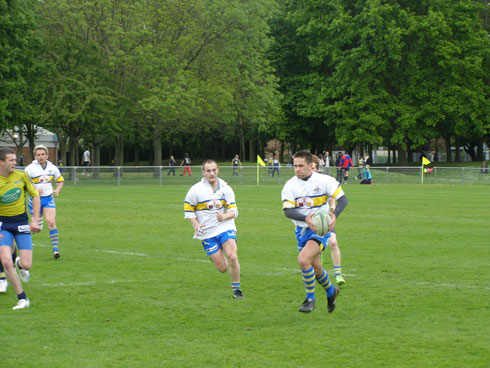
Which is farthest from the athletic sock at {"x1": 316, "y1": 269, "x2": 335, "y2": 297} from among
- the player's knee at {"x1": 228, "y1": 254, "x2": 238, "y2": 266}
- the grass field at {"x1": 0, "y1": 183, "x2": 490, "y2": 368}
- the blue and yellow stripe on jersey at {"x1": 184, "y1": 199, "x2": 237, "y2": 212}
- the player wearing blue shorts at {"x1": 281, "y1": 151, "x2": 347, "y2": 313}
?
the blue and yellow stripe on jersey at {"x1": 184, "y1": 199, "x2": 237, "y2": 212}

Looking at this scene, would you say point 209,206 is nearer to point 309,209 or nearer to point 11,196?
point 309,209

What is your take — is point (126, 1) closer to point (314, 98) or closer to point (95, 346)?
point (314, 98)

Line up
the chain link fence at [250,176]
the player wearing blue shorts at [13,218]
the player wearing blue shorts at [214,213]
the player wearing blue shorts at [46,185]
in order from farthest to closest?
the chain link fence at [250,176], the player wearing blue shorts at [46,185], the player wearing blue shorts at [214,213], the player wearing blue shorts at [13,218]

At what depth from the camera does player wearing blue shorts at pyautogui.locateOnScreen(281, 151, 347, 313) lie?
336 inches

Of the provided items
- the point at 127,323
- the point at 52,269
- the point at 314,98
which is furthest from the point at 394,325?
the point at 314,98

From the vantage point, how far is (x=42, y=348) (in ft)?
23.1

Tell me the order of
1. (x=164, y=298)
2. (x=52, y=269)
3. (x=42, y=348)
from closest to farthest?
(x=42, y=348), (x=164, y=298), (x=52, y=269)

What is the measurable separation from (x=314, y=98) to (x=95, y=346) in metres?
54.9

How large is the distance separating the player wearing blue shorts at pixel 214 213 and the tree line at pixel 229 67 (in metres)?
35.3

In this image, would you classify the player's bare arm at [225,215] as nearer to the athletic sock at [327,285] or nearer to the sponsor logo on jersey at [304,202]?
the sponsor logo on jersey at [304,202]

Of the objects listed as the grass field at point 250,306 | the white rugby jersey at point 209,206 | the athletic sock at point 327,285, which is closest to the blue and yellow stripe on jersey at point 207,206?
the white rugby jersey at point 209,206

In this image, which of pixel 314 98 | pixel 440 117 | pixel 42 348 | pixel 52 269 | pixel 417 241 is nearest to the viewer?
pixel 42 348

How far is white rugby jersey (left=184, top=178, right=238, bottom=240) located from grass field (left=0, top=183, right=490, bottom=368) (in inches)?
36.1

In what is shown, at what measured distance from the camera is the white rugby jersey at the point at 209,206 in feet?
31.7
